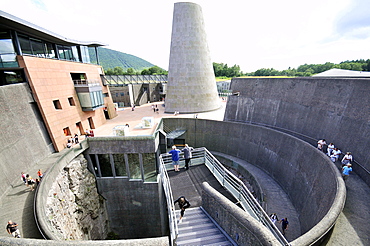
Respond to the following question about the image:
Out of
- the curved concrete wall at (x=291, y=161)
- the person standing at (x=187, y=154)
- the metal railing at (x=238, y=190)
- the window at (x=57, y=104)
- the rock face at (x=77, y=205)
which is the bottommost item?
the rock face at (x=77, y=205)

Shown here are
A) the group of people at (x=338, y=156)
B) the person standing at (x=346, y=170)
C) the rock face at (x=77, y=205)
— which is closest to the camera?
the person standing at (x=346, y=170)

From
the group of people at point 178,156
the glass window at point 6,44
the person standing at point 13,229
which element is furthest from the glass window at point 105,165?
the glass window at point 6,44

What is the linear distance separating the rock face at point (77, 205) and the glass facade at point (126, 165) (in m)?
0.86

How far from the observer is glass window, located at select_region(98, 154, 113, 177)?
13.3 meters

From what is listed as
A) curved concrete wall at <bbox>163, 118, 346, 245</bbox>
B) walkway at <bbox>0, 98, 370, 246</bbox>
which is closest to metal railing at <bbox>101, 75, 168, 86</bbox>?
curved concrete wall at <bbox>163, 118, 346, 245</bbox>

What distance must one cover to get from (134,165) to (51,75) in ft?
31.4

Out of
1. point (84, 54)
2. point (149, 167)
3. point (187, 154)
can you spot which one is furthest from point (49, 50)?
point (187, 154)

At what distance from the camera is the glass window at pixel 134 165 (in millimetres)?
13230

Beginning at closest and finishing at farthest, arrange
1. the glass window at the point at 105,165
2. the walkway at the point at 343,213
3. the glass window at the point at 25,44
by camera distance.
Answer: the walkway at the point at 343,213
the glass window at the point at 25,44
the glass window at the point at 105,165

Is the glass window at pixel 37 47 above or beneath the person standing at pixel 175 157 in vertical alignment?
above

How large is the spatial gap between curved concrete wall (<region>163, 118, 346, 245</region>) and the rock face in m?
9.66

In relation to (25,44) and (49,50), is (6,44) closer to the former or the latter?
(25,44)

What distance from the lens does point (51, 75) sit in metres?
13.3

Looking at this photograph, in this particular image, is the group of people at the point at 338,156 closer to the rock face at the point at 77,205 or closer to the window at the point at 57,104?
the rock face at the point at 77,205
